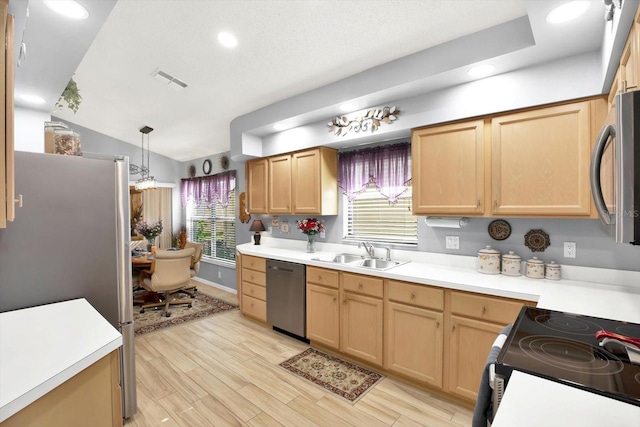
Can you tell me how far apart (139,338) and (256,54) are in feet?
10.9

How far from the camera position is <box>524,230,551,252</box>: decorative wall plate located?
7.48ft

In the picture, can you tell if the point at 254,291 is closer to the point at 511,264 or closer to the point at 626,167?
the point at 511,264

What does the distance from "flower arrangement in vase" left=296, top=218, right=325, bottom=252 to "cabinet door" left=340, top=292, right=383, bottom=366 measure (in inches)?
39.1

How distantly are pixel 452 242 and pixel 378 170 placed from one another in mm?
1054

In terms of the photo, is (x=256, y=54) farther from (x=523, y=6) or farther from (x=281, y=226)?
(x=281, y=226)

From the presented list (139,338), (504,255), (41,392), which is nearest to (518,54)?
(504,255)

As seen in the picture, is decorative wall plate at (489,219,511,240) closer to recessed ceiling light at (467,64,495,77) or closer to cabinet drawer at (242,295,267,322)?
recessed ceiling light at (467,64,495,77)

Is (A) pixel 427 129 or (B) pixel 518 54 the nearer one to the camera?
(B) pixel 518 54

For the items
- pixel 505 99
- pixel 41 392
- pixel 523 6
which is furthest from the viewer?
pixel 505 99

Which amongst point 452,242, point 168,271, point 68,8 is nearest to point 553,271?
point 452,242

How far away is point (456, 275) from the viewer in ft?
7.73

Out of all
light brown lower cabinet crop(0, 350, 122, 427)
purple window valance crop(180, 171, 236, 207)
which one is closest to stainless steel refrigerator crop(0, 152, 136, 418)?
light brown lower cabinet crop(0, 350, 122, 427)

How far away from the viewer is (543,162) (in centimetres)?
207

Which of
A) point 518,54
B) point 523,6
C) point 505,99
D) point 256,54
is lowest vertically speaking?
point 505,99
